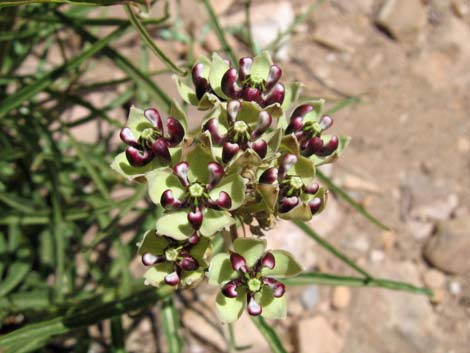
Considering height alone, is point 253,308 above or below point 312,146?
below

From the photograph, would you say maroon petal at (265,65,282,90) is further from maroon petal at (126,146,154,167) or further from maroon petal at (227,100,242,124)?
maroon petal at (126,146,154,167)

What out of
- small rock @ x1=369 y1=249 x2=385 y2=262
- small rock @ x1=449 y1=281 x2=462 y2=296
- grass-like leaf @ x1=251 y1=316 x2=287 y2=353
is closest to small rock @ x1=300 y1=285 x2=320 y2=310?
small rock @ x1=369 y1=249 x2=385 y2=262

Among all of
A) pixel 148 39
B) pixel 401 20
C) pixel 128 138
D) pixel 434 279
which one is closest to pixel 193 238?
pixel 128 138

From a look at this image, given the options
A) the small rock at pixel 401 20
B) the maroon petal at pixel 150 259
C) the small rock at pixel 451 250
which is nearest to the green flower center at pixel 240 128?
the maroon petal at pixel 150 259

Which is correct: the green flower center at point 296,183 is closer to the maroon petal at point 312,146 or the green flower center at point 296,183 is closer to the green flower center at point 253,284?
the maroon petal at point 312,146

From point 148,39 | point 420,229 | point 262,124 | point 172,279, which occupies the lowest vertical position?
point 172,279

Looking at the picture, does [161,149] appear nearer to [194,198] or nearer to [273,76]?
[194,198]

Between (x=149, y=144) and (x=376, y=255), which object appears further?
(x=376, y=255)

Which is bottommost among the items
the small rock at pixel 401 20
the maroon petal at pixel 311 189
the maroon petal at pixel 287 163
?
the maroon petal at pixel 311 189
